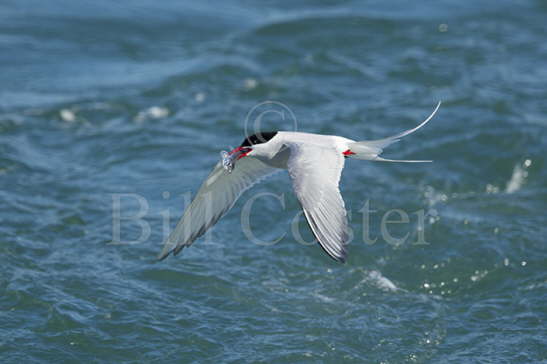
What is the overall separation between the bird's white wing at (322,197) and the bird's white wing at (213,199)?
114cm

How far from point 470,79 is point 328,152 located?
6403 mm

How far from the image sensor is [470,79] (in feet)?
39.5

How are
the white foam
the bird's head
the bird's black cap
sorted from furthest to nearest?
the white foam < the bird's black cap < the bird's head

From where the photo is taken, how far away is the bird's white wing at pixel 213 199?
6938mm

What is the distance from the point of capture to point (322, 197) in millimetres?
5570

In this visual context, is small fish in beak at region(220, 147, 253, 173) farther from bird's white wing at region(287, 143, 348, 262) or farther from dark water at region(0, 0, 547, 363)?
dark water at region(0, 0, 547, 363)

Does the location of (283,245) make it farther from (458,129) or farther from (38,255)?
(458,129)

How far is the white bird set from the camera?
5465mm

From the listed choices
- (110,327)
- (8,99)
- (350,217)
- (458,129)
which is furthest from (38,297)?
(458,129)

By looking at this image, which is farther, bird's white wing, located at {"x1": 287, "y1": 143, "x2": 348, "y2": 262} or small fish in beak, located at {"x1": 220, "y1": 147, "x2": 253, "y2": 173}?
small fish in beak, located at {"x1": 220, "y1": 147, "x2": 253, "y2": 173}

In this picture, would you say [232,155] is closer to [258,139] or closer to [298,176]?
[258,139]

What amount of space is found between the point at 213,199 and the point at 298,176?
1.53 metres

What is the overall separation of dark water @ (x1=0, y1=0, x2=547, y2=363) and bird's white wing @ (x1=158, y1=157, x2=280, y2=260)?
696mm

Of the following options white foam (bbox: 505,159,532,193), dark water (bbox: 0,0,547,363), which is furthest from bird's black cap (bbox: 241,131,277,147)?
white foam (bbox: 505,159,532,193)
